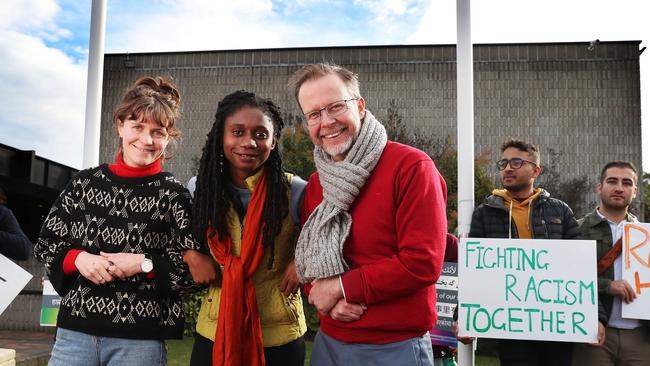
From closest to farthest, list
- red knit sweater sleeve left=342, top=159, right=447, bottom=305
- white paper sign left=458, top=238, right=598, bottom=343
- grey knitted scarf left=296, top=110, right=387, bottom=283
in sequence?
red knit sweater sleeve left=342, top=159, right=447, bottom=305, grey knitted scarf left=296, top=110, right=387, bottom=283, white paper sign left=458, top=238, right=598, bottom=343

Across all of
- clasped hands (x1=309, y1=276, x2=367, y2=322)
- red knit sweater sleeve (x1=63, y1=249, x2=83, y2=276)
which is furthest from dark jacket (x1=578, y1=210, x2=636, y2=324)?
red knit sweater sleeve (x1=63, y1=249, x2=83, y2=276)

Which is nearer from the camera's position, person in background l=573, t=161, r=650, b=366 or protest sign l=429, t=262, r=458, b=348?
person in background l=573, t=161, r=650, b=366

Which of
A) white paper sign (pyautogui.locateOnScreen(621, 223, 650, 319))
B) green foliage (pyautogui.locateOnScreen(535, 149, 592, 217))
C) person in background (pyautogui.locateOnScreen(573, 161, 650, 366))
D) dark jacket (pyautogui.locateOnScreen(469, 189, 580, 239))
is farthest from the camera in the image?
green foliage (pyautogui.locateOnScreen(535, 149, 592, 217))

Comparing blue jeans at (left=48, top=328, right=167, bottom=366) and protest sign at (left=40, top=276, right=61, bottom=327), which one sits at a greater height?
blue jeans at (left=48, top=328, right=167, bottom=366)

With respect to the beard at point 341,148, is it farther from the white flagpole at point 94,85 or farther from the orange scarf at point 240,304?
the white flagpole at point 94,85

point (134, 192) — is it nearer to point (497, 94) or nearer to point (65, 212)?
point (65, 212)

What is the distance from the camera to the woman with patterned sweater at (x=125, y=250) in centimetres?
208

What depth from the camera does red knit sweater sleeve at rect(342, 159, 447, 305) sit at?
5.63 feet

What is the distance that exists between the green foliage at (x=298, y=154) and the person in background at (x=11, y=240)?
6653 mm

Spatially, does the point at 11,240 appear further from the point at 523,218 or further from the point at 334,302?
the point at 523,218

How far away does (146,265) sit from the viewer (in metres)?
2.10

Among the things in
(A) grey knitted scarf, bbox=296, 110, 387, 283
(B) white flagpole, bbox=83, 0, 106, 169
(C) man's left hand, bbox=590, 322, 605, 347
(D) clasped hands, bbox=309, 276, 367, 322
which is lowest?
(C) man's left hand, bbox=590, 322, 605, 347

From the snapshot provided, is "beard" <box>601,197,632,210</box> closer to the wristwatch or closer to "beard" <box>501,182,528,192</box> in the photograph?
"beard" <box>501,182,528,192</box>

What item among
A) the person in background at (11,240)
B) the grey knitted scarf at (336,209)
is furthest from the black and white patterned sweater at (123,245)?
the person in background at (11,240)
